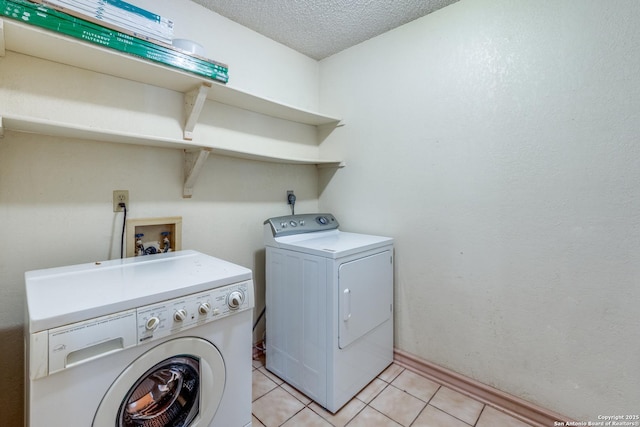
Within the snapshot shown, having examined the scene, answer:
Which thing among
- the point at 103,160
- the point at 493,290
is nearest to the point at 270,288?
the point at 103,160

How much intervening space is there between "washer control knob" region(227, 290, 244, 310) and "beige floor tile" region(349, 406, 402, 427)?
94 centimetres

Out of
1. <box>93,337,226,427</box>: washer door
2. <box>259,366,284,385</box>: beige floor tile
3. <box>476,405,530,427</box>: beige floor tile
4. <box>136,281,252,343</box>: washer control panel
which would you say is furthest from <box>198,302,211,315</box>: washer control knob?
<box>476,405,530,427</box>: beige floor tile

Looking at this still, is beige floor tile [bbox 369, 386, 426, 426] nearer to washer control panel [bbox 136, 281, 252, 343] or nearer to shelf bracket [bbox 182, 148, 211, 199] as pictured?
washer control panel [bbox 136, 281, 252, 343]

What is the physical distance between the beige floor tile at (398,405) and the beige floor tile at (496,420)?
30cm

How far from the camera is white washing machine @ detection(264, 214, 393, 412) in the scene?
1.62 m

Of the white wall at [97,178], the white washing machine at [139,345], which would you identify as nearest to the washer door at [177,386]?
the white washing machine at [139,345]

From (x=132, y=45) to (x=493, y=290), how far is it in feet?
7.37

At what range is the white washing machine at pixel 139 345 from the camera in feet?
2.69

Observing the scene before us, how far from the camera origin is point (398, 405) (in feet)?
5.46

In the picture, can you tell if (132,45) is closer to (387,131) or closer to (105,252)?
(105,252)

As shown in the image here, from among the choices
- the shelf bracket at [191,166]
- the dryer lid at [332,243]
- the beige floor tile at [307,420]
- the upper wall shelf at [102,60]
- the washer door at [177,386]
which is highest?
the upper wall shelf at [102,60]

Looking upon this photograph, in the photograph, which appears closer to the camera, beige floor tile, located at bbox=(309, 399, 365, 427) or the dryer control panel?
beige floor tile, located at bbox=(309, 399, 365, 427)

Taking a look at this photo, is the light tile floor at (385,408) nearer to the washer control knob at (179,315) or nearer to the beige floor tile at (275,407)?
the beige floor tile at (275,407)

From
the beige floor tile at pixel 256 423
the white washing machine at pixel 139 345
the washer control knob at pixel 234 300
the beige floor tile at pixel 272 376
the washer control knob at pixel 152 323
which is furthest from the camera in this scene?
the beige floor tile at pixel 272 376
